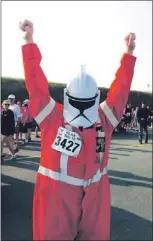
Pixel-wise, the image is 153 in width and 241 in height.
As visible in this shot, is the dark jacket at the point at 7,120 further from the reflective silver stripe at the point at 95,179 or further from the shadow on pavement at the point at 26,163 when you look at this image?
the shadow on pavement at the point at 26,163

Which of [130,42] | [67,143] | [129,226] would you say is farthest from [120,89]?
[129,226]

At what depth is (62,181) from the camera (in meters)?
2.78

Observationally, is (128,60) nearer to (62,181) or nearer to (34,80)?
(34,80)

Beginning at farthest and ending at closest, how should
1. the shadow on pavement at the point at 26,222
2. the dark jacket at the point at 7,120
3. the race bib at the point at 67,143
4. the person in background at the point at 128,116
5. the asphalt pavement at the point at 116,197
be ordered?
the person in background at the point at 128,116, the dark jacket at the point at 7,120, the asphalt pavement at the point at 116,197, the shadow on pavement at the point at 26,222, the race bib at the point at 67,143

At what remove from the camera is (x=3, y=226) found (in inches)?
218

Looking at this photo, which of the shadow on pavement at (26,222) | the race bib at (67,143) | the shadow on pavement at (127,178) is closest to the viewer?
the race bib at (67,143)

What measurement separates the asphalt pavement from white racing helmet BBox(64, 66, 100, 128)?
273 centimetres

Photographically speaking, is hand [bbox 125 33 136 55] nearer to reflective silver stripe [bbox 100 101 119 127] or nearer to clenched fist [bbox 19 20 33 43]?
reflective silver stripe [bbox 100 101 119 127]

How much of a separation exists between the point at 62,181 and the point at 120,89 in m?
0.71

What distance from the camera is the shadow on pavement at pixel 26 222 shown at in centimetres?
538

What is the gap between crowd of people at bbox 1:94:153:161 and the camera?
19.0 ft

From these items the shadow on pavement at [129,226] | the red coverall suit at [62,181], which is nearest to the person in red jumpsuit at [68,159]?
the red coverall suit at [62,181]

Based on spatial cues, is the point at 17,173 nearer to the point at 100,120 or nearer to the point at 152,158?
the point at 152,158

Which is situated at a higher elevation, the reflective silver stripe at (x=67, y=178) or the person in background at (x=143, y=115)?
the reflective silver stripe at (x=67, y=178)
